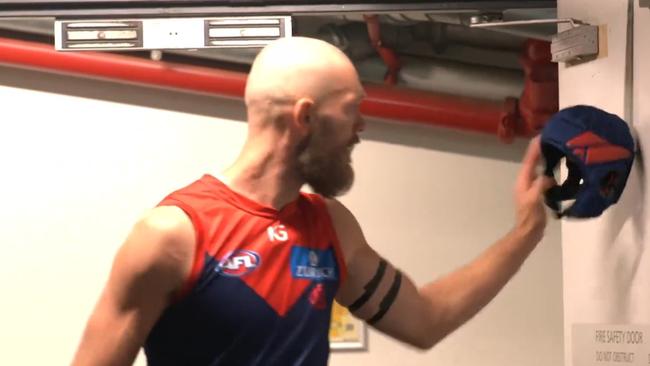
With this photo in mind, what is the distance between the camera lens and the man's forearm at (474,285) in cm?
173

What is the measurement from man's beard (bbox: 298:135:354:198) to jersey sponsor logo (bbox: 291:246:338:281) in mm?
100

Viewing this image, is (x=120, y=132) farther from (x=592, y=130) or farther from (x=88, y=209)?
(x=592, y=130)

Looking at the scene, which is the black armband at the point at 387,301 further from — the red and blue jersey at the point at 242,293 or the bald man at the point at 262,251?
the red and blue jersey at the point at 242,293

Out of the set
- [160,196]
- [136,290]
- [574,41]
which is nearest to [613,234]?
[574,41]

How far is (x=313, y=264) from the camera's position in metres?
1.57

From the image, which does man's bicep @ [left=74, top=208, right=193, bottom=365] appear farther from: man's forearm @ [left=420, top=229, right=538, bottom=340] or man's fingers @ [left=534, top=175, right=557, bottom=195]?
man's fingers @ [left=534, top=175, right=557, bottom=195]

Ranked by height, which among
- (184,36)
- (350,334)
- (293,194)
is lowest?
(350,334)

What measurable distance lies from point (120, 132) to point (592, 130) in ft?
6.10

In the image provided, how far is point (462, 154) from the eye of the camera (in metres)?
3.24

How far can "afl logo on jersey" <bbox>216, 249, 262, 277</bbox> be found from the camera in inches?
58.8

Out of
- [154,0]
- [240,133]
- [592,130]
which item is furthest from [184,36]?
[592,130]

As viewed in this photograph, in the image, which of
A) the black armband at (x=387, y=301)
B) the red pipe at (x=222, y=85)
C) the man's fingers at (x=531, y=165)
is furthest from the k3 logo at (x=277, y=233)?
the red pipe at (x=222, y=85)

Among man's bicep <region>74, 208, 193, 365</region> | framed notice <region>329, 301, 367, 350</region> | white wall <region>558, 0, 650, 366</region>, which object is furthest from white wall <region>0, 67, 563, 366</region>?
man's bicep <region>74, 208, 193, 365</region>

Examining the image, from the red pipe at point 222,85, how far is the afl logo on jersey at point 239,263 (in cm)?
161
